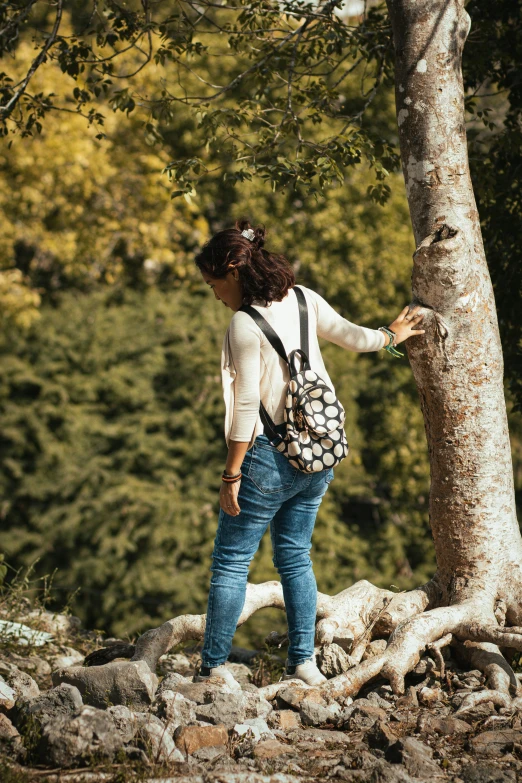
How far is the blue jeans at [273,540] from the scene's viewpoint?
3684 millimetres

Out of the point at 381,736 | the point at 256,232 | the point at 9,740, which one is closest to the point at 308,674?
the point at 381,736

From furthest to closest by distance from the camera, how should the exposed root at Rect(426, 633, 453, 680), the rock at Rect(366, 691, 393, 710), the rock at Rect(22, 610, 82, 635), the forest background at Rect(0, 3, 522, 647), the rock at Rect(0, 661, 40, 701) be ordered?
the forest background at Rect(0, 3, 522, 647), the rock at Rect(22, 610, 82, 635), the exposed root at Rect(426, 633, 453, 680), the rock at Rect(0, 661, 40, 701), the rock at Rect(366, 691, 393, 710)

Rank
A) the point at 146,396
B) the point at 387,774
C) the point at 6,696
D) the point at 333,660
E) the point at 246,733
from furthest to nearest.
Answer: the point at 146,396
the point at 333,660
the point at 6,696
the point at 246,733
the point at 387,774

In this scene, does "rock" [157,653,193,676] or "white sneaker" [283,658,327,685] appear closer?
"white sneaker" [283,658,327,685]

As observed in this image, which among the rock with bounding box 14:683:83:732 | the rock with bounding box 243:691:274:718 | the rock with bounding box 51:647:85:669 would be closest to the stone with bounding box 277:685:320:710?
the rock with bounding box 243:691:274:718

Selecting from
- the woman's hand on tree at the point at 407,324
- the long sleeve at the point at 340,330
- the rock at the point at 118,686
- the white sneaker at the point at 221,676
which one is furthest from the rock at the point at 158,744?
the woman's hand on tree at the point at 407,324

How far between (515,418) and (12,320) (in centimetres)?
804

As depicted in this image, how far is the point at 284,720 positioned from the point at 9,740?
106 cm

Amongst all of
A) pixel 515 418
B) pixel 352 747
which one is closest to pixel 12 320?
pixel 515 418

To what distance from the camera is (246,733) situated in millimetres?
3322

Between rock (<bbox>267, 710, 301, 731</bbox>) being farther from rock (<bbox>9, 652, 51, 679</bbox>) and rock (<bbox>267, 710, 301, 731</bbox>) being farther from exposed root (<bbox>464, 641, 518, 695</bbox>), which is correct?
rock (<bbox>9, 652, 51, 679</bbox>)

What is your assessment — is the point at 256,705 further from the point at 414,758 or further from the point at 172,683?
the point at 414,758

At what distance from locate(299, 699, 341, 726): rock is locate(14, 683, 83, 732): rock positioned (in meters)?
0.91

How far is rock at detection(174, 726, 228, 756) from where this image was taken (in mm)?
3178
